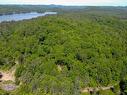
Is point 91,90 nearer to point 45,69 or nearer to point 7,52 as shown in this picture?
point 45,69

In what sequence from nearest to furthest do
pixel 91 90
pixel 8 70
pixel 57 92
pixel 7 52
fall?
1. pixel 57 92
2. pixel 91 90
3. pixel 8 70
4. pixel 7 52

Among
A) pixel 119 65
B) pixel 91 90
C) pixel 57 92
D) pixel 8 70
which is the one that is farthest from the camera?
pixel 8 70

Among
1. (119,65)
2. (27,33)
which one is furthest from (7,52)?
(119,65)

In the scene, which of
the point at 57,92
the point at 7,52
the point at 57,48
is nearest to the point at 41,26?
the point at 7,52

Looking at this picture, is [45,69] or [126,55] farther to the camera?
[126,55]

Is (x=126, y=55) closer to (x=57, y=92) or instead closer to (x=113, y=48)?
(x=113, y=48)

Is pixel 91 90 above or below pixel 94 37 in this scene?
below
